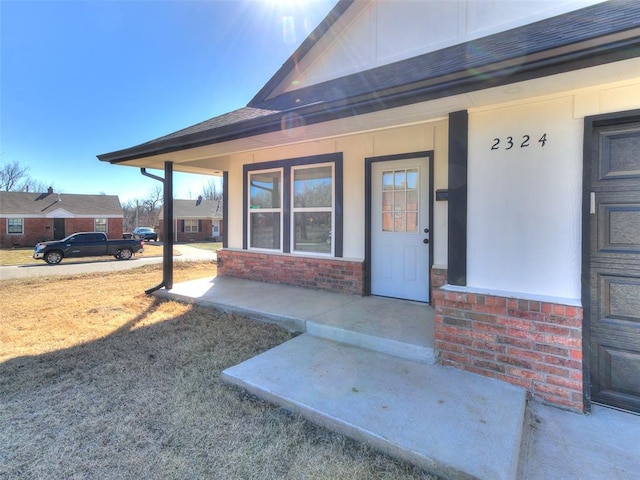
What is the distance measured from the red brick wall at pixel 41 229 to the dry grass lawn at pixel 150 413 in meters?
28.4

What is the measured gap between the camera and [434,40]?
4457 mm

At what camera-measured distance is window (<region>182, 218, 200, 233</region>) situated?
33.8m

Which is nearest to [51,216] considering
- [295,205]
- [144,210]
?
[144,210]

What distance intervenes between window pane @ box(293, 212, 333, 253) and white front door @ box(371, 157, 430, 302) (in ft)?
3.18

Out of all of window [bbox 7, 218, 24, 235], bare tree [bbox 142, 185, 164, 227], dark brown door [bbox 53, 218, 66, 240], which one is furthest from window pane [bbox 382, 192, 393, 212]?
bare tree [bbox 142, 185, 164, 227]

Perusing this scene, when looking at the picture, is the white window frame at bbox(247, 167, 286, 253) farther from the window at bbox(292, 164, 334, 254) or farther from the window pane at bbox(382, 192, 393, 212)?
the window pane at bbox(382, 192, 393, 212)

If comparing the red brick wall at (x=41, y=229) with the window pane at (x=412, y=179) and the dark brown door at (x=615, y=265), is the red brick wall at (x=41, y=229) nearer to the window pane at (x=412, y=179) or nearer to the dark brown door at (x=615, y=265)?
the window pane at (x=412, y=179)

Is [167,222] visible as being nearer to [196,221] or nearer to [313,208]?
[313,208]

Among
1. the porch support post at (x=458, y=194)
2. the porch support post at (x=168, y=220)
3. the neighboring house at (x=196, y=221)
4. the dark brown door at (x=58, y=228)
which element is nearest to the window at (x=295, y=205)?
the porch support post at (x=168, y=220)

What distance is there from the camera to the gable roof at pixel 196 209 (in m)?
33.3

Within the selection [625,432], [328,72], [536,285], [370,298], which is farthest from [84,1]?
[625,432]

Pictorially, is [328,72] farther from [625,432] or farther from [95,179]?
[95,179]

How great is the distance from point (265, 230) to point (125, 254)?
1385cm

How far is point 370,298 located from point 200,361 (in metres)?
2.81
